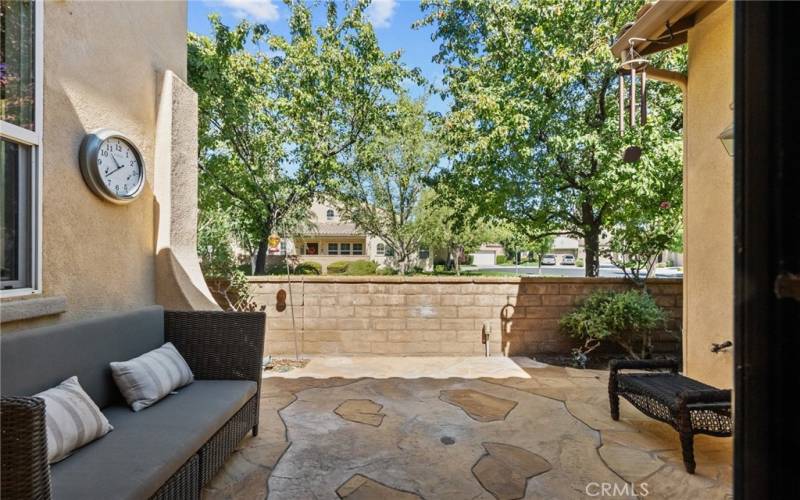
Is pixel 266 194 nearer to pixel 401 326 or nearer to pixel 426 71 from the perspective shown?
pixel 426 71

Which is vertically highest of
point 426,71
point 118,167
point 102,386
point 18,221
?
point 426,71

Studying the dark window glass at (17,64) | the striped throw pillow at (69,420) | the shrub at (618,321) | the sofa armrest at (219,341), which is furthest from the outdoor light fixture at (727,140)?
the dark window glass at (17,64)

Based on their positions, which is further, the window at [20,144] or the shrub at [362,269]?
the shrub at [362,269]

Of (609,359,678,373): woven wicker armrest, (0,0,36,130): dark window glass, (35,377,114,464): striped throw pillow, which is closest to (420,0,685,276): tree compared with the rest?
(609,359,678,373): woven wicker armrest

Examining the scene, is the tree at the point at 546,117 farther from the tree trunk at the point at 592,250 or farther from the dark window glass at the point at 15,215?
the dark window glass at the point at 15,215

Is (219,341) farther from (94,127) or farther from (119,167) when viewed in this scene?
(94,127)

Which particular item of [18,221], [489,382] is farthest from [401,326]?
[18,221]

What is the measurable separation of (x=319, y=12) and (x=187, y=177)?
25.1 ft

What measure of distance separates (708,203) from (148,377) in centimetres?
455

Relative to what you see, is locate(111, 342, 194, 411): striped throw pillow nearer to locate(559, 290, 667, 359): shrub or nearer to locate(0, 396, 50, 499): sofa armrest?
locate(0, 396, 50, 499): sofa armrest

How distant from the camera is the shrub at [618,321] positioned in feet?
16.5

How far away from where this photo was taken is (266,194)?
10.1m

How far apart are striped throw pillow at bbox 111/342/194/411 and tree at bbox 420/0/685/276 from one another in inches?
226

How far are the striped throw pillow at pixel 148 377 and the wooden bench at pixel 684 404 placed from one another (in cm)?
346
